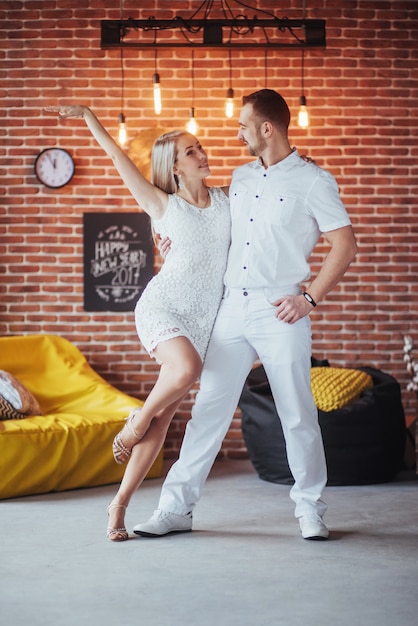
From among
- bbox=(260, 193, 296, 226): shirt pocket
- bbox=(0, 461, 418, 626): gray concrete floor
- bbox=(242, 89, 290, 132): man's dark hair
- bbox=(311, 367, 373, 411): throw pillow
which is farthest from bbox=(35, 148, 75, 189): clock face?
bbox=(260, 193, 296, 226): shirt pocket

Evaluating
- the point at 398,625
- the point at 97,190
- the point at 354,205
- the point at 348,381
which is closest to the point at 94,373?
the point at 97,190

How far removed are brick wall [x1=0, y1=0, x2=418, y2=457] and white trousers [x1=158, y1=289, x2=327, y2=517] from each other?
6.88ft

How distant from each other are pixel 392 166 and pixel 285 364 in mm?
2690

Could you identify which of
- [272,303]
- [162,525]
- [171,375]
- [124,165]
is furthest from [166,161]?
[162,525]

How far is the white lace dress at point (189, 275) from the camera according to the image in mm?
3686

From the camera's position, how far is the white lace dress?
145 inches

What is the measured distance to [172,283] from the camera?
146 inches

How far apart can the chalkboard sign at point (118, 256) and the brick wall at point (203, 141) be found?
0.08 metres

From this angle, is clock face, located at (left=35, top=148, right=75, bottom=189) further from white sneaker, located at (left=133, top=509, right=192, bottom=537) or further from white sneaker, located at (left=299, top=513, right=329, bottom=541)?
white sneaker, located at (left=299, top=513, right=329, bottom=541)

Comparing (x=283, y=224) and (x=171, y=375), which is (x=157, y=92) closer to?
(x=283, y=224)

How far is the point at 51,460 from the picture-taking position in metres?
4.77

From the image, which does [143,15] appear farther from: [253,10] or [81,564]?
[81,564]

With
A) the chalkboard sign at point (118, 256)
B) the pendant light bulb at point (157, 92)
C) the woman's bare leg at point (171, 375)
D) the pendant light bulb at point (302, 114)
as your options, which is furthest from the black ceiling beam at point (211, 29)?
the woman's bare leg at point (171, 375)

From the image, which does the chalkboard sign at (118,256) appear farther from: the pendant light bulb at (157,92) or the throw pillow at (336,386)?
the throw pillow at (336,386)
